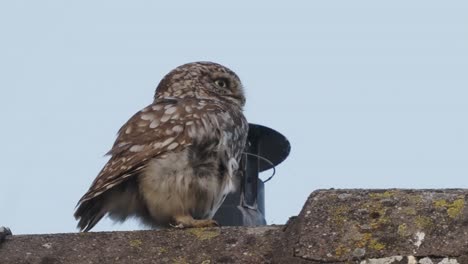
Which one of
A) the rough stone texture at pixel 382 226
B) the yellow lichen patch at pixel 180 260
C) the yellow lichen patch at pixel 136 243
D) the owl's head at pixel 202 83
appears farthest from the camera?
the owl's head at pixel 202 83

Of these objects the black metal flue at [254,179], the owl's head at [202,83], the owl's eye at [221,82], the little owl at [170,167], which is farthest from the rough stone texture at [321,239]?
the owl's eye at [221,82]

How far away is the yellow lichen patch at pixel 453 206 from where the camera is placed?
2945 millimetres

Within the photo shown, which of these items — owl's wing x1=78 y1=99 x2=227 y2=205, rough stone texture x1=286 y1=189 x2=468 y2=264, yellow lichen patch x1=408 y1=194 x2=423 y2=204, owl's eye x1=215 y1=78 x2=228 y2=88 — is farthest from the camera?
owl's eye x1=215 y1=78 x2=228 y2=88

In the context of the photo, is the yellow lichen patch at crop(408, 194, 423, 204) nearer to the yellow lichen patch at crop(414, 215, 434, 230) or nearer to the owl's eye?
the yellow lichen patch at crop(414, 215, 434, 230)

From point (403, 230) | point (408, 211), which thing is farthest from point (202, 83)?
point (403, 230)

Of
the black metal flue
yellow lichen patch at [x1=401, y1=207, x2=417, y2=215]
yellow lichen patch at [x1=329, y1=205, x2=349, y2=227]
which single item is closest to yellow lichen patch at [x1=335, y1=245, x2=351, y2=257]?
yellow lichen patch at [x1=329, y1=205, x2=349, y2=227]

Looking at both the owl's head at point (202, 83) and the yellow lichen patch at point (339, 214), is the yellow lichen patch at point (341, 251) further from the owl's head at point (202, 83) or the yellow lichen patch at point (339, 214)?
the owl's head at point (202, 83)

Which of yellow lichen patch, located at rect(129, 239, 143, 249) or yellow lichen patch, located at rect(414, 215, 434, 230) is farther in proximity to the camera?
yellow lichen patch, located at rect(129, 239, 143, 249)

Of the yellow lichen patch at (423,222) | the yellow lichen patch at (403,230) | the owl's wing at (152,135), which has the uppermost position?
the owl's wing at (152,135)

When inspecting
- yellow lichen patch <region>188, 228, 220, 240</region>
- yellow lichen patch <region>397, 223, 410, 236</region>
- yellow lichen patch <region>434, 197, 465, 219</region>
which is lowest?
yellow lichen patch <region>188, 228, 220, 240</region>

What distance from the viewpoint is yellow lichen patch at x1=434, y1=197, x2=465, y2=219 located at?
2.95 meters

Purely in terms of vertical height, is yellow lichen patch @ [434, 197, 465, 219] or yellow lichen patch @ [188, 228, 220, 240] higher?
yellow lichen patch @ [434, 197, 465, 219]

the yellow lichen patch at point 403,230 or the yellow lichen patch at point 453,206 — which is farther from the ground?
the yellow lichen patch at point 453,206

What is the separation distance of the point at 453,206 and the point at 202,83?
3456 millimetres
